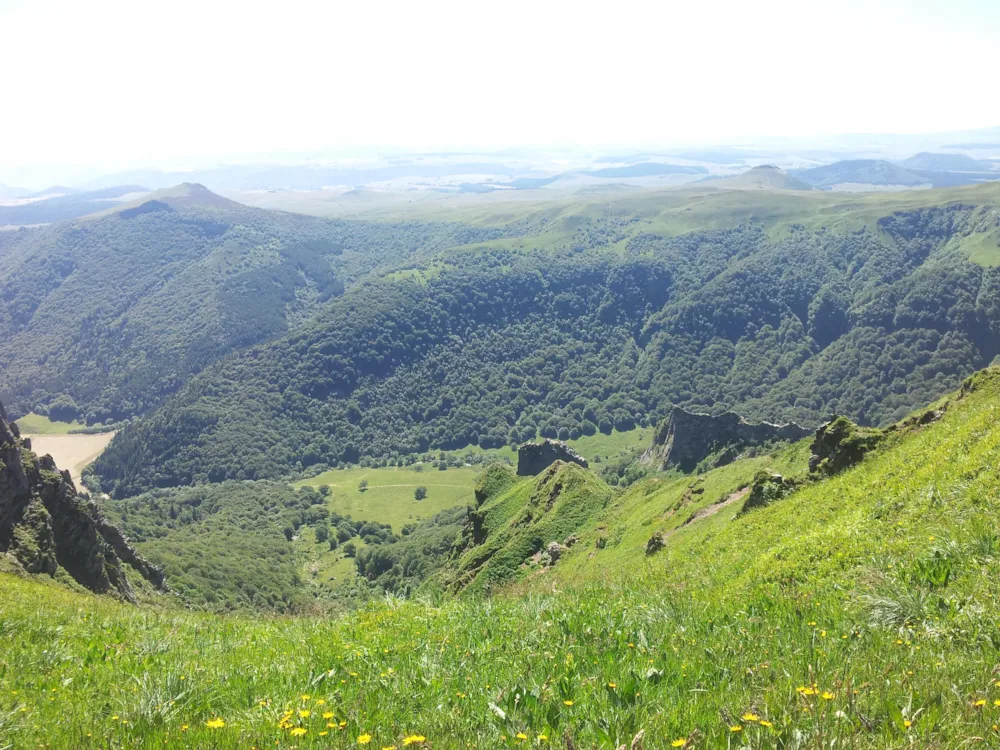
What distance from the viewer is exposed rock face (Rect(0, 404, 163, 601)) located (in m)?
36.9

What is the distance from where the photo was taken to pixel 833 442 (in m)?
25.0

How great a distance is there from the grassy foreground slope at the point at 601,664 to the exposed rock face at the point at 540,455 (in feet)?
228

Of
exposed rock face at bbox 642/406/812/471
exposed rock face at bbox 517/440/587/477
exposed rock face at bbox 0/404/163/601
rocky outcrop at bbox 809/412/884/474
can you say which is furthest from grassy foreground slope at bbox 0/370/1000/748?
exposed rock face at bbox 517/440/587/477

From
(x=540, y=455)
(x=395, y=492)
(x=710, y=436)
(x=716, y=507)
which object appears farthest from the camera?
(x=395, y=492)

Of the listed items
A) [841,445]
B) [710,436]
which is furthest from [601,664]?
[710,436]

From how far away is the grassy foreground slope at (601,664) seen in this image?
16.0 feet

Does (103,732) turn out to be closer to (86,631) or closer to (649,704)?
(649,704)

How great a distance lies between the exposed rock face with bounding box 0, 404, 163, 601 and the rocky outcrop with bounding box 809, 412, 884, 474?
139 feet

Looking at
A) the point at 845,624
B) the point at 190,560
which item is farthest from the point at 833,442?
the point at 190,560

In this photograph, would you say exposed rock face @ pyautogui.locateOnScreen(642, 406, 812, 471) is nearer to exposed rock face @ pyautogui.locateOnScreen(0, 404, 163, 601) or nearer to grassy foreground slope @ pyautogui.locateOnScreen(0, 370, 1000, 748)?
grassy foreground slope @ pyautogui.locateOnScreen(0, 370, 1000, 748)

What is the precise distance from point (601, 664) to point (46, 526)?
46.8 meters

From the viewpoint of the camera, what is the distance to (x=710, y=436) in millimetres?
69562

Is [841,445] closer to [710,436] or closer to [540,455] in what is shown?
[710,436]

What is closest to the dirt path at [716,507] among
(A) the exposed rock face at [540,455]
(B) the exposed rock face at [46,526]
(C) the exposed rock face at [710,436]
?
(C) the exposed rock face at [710,436]
